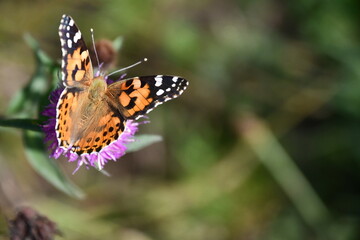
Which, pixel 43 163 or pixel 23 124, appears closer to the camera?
pixel 23 124

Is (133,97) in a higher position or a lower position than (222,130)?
lower

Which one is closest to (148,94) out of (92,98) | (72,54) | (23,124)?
(92,98)

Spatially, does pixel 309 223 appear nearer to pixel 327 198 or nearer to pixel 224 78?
pixel 327 198

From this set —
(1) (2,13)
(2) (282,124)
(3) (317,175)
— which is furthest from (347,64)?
(1) (2,13)

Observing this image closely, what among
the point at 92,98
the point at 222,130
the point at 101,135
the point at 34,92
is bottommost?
the point at 101,135

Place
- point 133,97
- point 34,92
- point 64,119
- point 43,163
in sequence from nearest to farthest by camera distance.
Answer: point 64,119 → point 133,97 → point 43,163 → point 34,92

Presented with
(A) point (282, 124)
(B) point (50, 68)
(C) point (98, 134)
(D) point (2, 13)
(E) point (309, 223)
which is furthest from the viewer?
(A) point (282, 124)

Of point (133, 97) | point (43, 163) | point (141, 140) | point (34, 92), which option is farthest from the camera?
point (34, 92)

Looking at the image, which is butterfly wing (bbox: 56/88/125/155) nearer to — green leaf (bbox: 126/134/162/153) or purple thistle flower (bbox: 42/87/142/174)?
purple thistle flower (bbox: 42/87/142/174)

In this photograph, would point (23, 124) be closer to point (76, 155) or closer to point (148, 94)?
point (76, 155)
